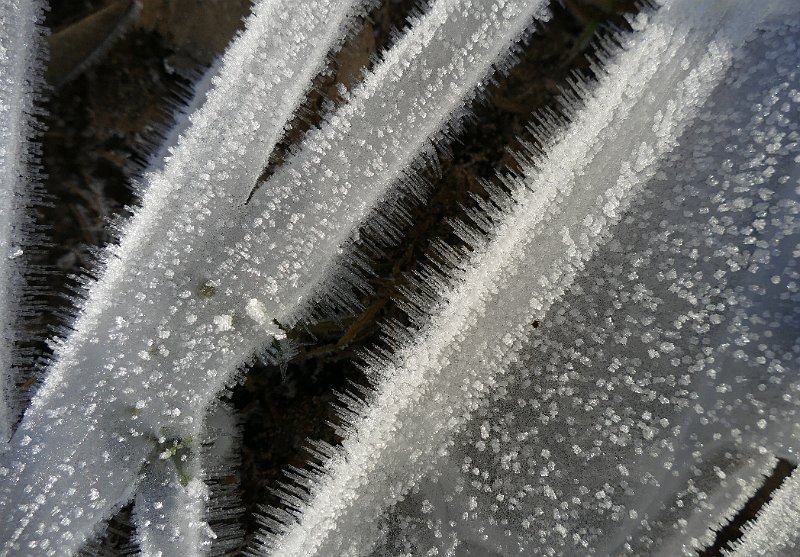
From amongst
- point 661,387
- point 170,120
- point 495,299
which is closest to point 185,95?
point 170,120

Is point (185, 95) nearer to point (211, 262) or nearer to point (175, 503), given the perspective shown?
point (211, 262)

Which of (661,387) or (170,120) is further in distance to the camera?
(170,120)

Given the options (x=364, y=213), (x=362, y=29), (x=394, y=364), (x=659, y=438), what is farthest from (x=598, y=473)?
(x=362, y=29)

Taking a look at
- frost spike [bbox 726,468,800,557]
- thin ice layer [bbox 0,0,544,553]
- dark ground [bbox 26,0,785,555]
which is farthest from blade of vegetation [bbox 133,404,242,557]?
frost spike [bbox 726,468,800,557]

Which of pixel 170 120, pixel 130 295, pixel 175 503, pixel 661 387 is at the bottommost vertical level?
pixel 175 503

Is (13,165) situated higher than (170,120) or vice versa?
(170,120)

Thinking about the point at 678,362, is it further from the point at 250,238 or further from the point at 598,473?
the point at 250,238
